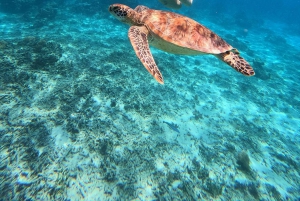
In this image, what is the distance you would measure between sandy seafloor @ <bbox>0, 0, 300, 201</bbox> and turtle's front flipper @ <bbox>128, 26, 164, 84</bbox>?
3244 millimetres

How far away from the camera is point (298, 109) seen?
1082 centimetres

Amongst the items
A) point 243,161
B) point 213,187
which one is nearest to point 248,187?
point 243,161

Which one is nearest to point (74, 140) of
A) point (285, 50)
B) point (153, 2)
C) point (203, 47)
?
point (203, 47)

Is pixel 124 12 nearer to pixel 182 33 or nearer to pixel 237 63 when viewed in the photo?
pixel 182 33

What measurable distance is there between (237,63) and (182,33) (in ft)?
5.90

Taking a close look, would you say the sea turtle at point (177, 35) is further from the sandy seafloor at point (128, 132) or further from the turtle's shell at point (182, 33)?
the sandy seafloor at point (128, 132)

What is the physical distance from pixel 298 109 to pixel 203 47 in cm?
1103

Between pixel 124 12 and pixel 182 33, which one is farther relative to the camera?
pixel 124 12

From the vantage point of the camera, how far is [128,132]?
6.05 meters

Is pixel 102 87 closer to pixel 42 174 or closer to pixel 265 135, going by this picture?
pixel 42 174

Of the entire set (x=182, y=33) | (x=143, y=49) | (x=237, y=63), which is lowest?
(x=143, y=49)

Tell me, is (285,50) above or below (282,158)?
above

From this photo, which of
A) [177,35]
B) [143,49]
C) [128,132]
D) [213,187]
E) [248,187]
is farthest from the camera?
[128,132]

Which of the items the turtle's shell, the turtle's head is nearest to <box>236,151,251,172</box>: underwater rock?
the turtle's shell
